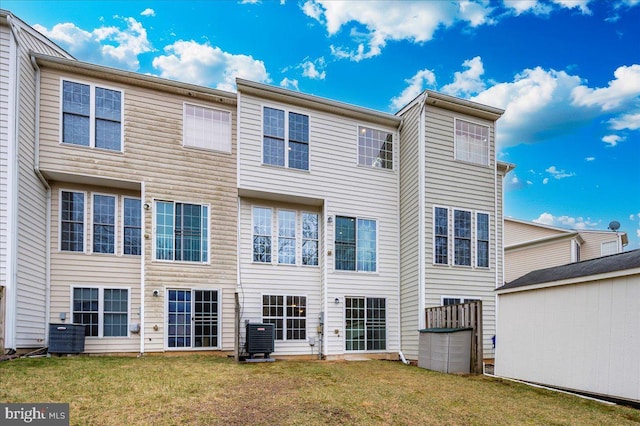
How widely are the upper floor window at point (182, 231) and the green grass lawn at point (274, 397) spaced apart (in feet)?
10.6

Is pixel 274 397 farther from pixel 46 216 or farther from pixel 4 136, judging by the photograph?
pixel 4 136

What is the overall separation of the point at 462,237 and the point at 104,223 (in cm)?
1035

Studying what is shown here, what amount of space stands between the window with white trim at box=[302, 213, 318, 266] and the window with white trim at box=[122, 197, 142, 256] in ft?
15.3

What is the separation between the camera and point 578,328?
639 cm

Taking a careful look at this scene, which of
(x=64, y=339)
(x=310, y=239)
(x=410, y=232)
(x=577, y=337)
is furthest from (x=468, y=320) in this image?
(x=64, y=339)

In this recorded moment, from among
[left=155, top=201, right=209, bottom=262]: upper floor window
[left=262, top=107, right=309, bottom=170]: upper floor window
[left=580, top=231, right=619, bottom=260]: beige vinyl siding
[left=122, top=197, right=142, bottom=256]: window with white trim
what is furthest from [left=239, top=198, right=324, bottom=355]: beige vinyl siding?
[left=580, top=231, right=619, bottom=260]: beige vinyl siding

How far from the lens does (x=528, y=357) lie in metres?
7.38

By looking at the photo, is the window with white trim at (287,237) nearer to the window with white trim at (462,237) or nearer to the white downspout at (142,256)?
the white downspout at (142,256)

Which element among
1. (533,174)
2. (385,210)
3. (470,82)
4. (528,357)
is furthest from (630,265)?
(533,174)

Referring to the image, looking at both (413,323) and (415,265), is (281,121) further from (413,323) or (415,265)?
(413,323)

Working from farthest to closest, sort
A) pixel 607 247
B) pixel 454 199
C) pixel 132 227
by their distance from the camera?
1. pixel 607 247
2. pixel 454 199
3. pixel 132 227

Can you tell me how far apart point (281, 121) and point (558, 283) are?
8204mm

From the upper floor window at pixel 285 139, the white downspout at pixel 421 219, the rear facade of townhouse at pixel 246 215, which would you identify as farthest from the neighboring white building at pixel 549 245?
the upper floor window at pixel 285 139

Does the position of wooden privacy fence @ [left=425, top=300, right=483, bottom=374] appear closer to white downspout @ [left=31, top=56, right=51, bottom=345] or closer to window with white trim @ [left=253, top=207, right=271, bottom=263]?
window with white trim @ [left=253, top=207, right=271, bottom=263]
